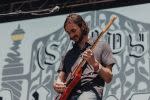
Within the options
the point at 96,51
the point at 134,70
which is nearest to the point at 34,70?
the point at 134,70

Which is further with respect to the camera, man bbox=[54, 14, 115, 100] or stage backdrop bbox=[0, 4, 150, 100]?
stage backdrop bbox=[0, 4, 150, 100]

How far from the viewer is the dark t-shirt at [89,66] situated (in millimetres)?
3225

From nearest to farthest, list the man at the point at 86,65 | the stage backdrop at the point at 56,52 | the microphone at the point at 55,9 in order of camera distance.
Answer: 1. the man at the point at 86,65
2. the stage backdrop at the point at 56,52
3. the microphone at the point at 55,9

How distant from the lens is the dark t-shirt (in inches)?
127

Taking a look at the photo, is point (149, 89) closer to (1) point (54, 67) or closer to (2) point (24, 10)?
(1) point (54, 67)

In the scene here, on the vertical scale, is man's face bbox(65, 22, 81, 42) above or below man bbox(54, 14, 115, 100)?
above

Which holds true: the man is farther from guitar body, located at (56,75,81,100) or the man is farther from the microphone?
the microphone

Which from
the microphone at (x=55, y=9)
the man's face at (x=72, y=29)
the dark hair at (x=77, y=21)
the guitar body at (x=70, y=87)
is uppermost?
the microphone at (x=55, y=9)

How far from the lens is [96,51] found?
10.8 feet

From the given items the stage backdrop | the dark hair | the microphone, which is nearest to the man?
the dark hair

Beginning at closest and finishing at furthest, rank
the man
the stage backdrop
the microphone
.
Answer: the man, the stage backdrop, the microphone

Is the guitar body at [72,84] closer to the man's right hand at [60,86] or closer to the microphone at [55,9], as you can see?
the man's right hand at [60,86]

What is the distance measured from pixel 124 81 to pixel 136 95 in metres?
0.24

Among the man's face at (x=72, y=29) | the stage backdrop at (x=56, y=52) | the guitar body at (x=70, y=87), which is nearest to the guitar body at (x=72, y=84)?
the guitar body at (x=70, y=87)
